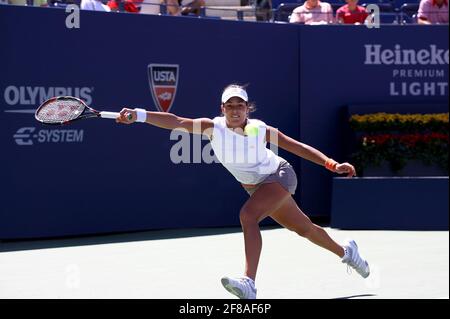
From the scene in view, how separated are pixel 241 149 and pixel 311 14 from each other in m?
5.77

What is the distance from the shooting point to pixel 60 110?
6941 millimetres

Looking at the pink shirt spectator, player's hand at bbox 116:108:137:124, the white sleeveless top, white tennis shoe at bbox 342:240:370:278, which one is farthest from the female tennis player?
the pink shirt spectator

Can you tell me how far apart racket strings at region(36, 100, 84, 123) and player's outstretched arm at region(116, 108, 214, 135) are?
60 cm

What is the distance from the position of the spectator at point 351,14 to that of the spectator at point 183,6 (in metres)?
1.76

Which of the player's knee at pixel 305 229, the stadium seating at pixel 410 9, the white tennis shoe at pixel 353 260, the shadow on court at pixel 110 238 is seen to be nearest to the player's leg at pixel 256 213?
the player's knee at pixel 305 229

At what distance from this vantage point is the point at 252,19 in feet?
40.9

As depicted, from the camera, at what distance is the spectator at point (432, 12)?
12.4 m

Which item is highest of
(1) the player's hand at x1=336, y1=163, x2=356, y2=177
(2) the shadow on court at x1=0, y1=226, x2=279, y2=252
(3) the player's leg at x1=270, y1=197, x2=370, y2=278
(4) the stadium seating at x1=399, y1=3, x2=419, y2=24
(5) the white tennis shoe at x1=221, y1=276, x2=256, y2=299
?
(4) the stadium seating at x1=399, y1=3, x2=419, y2=24

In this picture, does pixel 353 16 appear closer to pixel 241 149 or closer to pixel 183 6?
pixel 183 6

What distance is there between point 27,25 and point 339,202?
4146 mm

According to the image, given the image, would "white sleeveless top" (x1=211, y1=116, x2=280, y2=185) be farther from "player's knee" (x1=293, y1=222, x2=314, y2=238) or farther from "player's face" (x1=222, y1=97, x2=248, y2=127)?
"player's knee" (x1=293, y1=222, x2=314, y2=238)

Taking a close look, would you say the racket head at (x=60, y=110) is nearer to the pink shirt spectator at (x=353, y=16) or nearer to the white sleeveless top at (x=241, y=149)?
the white sleeveless top at (x=241, y=149)

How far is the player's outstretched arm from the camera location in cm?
625

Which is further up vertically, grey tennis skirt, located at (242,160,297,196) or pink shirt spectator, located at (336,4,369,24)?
pink shirt spectator, located at (336,4,369,24)
